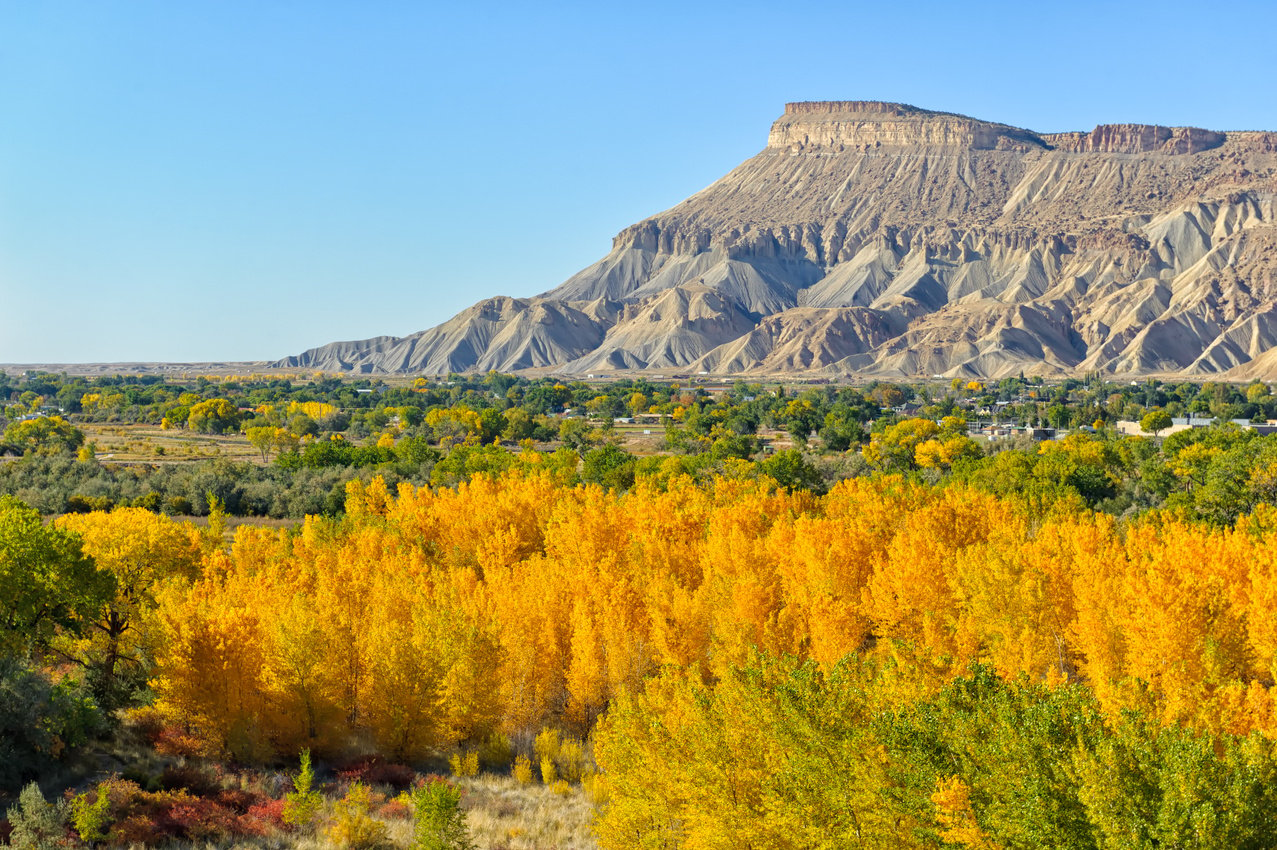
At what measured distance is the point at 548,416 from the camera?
145375mm

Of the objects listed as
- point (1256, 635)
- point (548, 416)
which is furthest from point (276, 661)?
point (548, 416)

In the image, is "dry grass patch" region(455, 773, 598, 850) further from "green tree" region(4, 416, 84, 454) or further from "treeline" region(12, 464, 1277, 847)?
"green tree" region(4, 416, 84, 454)

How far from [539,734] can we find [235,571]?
1550 cm

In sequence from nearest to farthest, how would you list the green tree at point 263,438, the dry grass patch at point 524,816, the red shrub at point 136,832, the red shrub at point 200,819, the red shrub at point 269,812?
the red shrub at point 136,832 < the red shrub at point 200,819 < the dry grass patch at point 524,816 < the red shrub at point 269,812 < the green tree at point 263,438

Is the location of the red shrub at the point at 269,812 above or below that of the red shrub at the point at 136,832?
below

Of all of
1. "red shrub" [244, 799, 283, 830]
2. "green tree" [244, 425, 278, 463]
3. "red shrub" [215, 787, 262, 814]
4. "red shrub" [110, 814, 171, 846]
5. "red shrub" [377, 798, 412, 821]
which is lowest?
"red shrub" [377, 798, 412, 821]

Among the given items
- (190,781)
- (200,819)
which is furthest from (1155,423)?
(200,819)

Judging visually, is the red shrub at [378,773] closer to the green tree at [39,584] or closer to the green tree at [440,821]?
the green tree at [440,821]

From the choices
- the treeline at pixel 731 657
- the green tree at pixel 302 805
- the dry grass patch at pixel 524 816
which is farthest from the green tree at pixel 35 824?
the dry grass patch at pixel 524 816

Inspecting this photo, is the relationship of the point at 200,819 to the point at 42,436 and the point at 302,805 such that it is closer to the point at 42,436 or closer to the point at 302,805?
the point at 302,805

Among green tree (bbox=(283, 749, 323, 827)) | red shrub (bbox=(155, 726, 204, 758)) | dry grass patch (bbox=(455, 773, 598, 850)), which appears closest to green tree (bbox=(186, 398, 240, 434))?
red shrub (bbox=(155, 726, 204, 758))

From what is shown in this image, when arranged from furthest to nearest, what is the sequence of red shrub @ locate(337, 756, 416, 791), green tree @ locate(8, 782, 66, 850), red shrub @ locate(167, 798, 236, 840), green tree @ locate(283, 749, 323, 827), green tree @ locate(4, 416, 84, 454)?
green tree @ locate(4, 416, 84, 454) < red shrub @ locate(337, 756, 416, 791) < green tree @ locate(283, 749, 323, 827) < red shrub @ locate(167, 798, 236, 840) < green tree @ locate(8, 782, 66, 850)

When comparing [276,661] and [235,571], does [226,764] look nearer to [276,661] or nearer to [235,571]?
[276,661]

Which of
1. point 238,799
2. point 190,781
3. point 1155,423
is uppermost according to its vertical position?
point 1155,423
